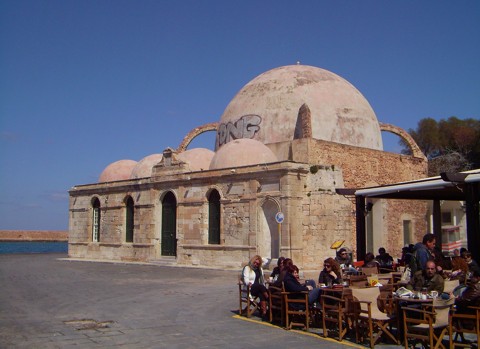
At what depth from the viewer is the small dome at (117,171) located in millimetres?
29156

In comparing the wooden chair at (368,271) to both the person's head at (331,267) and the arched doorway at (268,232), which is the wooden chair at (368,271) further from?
the arched doorway at (268,232)

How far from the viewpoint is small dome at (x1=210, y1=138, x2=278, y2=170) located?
69.3 feet

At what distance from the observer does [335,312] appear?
766cm

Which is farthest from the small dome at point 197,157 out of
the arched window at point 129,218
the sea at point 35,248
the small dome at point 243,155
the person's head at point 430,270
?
the sea at point 35,248

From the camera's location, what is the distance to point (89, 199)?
91.3 feet

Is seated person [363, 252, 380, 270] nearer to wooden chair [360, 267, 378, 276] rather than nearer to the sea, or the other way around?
wooden chair [360, 267, 378, 276]

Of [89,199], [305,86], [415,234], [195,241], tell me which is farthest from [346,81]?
[89,199]

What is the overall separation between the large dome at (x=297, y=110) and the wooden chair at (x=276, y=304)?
14.6m

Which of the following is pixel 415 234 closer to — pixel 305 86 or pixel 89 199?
pixel 305 86

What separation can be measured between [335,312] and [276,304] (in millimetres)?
1260

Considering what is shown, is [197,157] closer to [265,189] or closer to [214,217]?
[214,217]

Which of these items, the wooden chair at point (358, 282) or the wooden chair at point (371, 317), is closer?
the wooden chair at point (371, 317)

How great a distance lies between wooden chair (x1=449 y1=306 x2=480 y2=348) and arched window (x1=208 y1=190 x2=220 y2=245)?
1467 centimetres

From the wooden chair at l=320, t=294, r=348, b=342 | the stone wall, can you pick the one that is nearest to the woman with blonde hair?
the wooden chair at l=320, t=294, r=348, b=342
